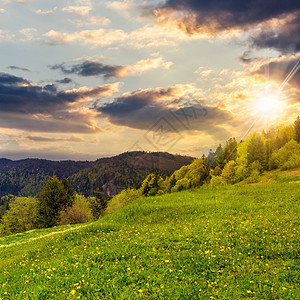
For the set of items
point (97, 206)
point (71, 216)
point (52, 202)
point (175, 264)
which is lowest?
point (97, 206)

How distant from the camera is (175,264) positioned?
9203 millimetres

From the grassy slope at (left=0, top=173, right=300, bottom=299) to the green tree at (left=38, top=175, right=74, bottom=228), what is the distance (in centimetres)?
4791

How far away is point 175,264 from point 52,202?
57934 mm

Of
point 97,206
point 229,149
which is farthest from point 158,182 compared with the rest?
point 229,149

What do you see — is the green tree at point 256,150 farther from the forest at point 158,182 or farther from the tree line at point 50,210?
the tree line at point 50,210

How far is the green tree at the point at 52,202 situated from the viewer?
193 feet

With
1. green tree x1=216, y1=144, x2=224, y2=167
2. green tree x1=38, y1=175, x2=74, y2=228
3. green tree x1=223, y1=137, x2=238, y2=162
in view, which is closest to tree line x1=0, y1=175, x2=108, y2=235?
green tree x1=38, y1=175, x2=74, y2=228

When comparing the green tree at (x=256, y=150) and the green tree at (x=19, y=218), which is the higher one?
the green tree at (x=256, y=150)

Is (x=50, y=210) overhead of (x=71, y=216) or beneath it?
overhead

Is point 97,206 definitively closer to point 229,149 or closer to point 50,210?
point 50,210

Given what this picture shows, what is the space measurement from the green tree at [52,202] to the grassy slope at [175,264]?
4791cm

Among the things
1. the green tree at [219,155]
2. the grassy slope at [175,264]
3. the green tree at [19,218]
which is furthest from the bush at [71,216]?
the green tree at [219,155]

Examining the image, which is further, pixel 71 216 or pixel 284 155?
pixel 284 155

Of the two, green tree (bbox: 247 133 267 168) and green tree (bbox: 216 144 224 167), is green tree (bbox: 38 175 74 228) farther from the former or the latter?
green tree (bbox: 216 144 224 167)
